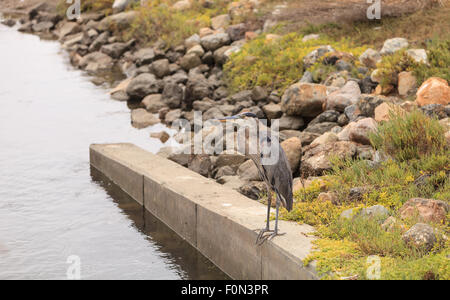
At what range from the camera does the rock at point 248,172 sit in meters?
9.12

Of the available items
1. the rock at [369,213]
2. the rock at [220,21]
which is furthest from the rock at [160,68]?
the rock at [369,213]

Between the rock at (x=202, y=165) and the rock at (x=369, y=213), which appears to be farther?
the rock at (x=202, y=165)

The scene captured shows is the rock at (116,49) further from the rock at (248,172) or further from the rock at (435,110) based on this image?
the rock at (435,110)

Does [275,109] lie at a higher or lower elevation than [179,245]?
higher

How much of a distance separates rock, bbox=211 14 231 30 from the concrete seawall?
918 centimetres

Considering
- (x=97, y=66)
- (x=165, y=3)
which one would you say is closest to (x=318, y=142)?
(x=97, y=66)

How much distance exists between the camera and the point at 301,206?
6953 millimetres

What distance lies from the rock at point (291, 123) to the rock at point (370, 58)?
1883mm

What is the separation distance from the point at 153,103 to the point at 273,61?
3.05 metres

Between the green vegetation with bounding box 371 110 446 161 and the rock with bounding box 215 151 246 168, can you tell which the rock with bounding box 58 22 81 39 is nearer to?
the rock with bounding box 215 151 246 168

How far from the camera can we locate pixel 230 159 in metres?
10.2
